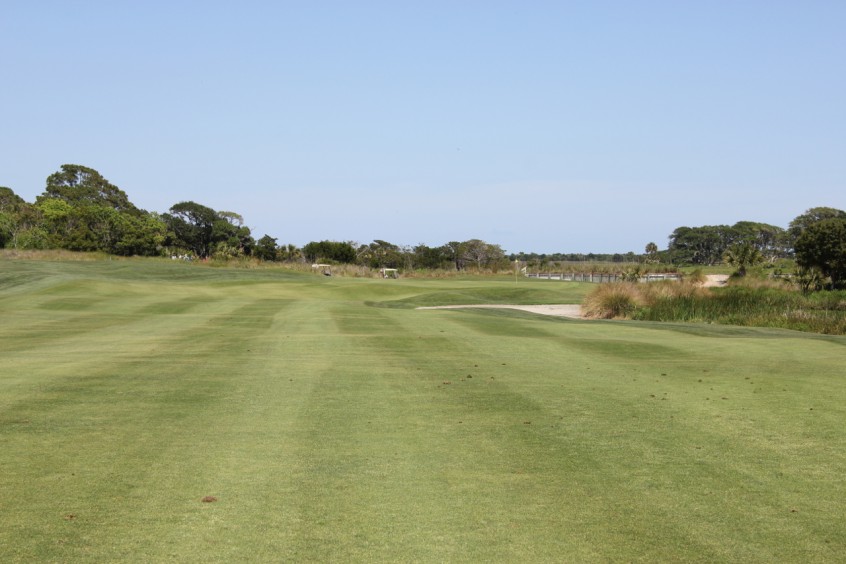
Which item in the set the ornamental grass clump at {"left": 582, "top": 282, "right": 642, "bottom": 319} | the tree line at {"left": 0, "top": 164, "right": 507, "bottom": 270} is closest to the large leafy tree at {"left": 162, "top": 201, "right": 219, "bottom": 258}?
the tree line at {"left": 0, "top": 164, "right": 507, "bottom": 270}

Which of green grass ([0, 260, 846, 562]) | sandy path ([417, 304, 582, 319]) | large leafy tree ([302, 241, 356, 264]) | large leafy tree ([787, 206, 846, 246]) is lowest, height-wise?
sandy path ([417, 304, 582, 319])

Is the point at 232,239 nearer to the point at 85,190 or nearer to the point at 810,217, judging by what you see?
the point at 85,190

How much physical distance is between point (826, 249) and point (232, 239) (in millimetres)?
82886

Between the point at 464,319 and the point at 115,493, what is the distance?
60.1ft

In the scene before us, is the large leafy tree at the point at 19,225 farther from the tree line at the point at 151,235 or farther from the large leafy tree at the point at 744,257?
the large leafy tree at the point at 744,257

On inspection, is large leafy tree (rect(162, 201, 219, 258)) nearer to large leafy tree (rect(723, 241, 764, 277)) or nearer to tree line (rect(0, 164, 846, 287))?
tree line (rect(0, 164, 846, 287))

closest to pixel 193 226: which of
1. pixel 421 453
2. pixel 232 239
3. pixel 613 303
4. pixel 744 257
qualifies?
pixel 232 239

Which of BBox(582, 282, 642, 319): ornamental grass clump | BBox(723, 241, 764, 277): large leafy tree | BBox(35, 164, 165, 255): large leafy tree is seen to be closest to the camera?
BBox(582, 282, 642, 319): ornamental grass clump

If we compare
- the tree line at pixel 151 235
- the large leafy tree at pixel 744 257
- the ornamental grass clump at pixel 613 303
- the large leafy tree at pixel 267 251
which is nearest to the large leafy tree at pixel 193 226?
the tree line at pixel 151 235

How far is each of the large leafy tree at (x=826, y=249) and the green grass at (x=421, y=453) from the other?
49033mm

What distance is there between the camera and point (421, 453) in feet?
24.2

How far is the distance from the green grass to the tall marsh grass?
12272 millimetres

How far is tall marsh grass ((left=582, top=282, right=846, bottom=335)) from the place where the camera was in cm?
2691

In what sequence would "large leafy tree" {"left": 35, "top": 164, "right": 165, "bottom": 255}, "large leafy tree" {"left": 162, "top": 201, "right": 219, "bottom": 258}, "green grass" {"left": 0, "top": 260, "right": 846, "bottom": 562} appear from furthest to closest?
"large leafy tree" {"left": 162, "top": 201, "right": 219, "bottom": 258} < "large leafy tree" {"left": 35, "top": 164, "right": 165, "bottom": 255} < "green grass" {"left": 0, "top": 260, "right": 846, "bottom": 562}
